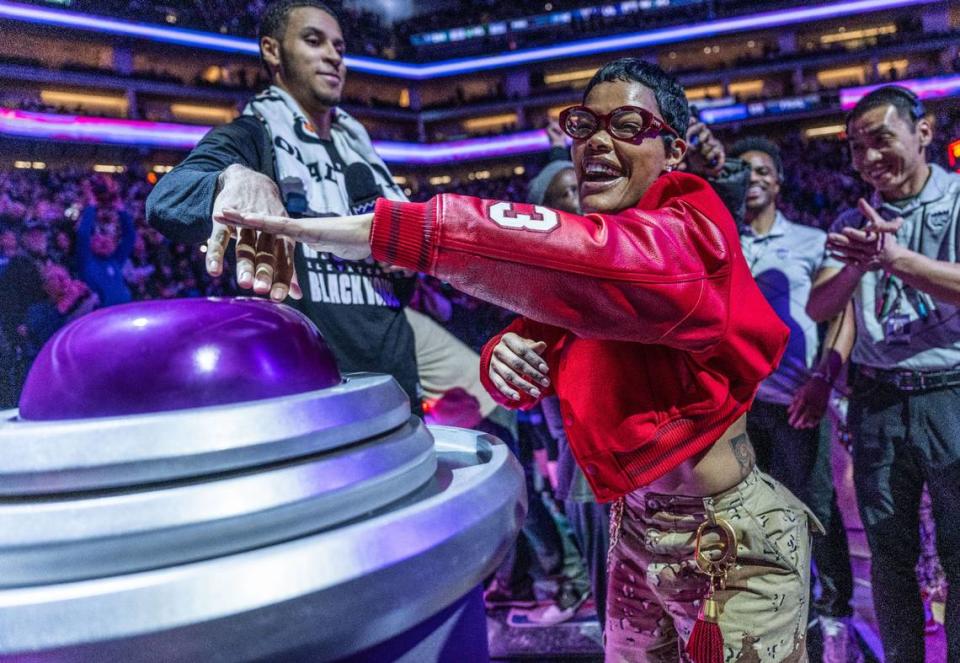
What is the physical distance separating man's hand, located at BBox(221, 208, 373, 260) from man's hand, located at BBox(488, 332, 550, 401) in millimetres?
416

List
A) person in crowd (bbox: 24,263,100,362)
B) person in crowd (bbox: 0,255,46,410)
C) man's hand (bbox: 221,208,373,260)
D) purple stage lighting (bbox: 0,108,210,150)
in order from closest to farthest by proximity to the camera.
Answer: man's hand (bbox: 221,208,373,260) < person in crowd (bbox: 0,255,46,410) < person in crowd (bbox: 24,263,100,362) < purple stage lighting (bbox: 0,108,210,150)

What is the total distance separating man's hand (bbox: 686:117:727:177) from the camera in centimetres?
238

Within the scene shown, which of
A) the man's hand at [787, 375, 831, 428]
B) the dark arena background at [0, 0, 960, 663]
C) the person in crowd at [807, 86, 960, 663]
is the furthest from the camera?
the man's hand at [787, 375, 831, 428]

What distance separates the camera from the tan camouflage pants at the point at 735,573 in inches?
45.1

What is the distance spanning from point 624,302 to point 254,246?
492mm

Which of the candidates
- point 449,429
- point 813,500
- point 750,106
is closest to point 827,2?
point 750,106

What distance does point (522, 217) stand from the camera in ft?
2.79

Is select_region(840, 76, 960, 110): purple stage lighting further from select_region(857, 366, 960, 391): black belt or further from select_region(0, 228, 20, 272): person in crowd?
select_region(0, 228, 20, 272): person in crowd

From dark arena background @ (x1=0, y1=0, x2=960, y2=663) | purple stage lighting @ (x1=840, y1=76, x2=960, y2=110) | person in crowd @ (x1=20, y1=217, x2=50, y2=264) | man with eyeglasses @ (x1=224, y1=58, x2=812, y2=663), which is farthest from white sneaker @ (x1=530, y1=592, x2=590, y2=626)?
purple stage lighting @ (x1=840, y1=76, x2=960, y2=110)

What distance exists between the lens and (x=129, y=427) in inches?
18.1

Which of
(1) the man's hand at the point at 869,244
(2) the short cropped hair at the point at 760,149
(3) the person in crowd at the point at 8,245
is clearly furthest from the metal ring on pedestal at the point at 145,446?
(3) the person in crowd at the point at 8,245

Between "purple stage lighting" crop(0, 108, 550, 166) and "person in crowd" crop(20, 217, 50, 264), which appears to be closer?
"person in crowd" crop(20, 217, 50, 264)

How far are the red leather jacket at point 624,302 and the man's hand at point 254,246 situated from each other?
141 mm

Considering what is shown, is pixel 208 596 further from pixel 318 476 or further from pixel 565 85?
pixel 565 85
